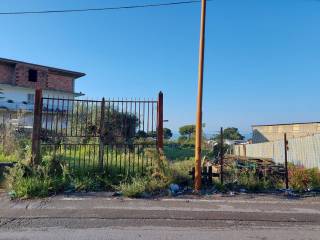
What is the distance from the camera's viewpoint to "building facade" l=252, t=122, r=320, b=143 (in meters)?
32.4

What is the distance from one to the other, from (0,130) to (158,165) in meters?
8.13

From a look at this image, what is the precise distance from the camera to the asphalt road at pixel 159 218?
5531 millimetres

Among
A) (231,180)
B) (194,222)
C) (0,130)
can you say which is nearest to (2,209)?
(194,222)

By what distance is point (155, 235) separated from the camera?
544 cm

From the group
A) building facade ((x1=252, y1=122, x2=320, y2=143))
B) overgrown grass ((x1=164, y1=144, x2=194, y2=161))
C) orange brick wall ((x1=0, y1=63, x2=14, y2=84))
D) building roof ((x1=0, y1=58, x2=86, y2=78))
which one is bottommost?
overgrown grass ((x1=164, y1=144, x2=194, y2=161))

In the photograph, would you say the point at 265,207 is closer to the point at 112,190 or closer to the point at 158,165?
the point at 158,165

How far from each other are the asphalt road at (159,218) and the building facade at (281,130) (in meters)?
24.2

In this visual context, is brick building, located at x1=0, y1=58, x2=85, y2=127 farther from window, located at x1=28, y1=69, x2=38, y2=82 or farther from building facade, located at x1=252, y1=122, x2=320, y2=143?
building facade, located at x1=252, y1=122, x2=320, y2=143

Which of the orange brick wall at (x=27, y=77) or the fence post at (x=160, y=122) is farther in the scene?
the orange brick wall at (x=27, y=77)

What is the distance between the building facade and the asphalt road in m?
24.2

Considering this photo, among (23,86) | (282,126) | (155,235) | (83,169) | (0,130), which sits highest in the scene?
(23,86)

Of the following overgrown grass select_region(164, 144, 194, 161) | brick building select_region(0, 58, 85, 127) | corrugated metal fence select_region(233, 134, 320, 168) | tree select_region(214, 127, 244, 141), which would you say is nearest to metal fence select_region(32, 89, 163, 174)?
overgrown grass select_region(164, 144, 194, 161)

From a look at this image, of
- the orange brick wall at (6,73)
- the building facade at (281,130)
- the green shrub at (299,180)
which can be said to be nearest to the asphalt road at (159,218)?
the green shrub at (299,180)

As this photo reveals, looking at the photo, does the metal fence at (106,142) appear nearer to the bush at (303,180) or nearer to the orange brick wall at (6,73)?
the bush at (303,180)
